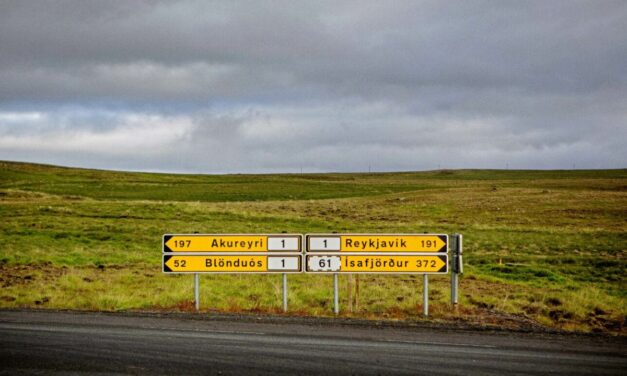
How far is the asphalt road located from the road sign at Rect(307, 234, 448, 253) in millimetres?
2755

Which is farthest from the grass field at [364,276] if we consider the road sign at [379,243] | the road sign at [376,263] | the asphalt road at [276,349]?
the asphalt road at [276,349]

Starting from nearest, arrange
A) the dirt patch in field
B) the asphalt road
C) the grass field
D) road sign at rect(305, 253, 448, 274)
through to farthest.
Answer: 1. the asphalt road
2. road sign at rect(305, 253, 448, 274)
3. the grass field
4. the dirt patch in field

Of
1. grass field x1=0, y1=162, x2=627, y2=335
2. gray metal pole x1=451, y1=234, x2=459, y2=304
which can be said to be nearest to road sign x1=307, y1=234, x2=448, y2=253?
gray metal pole x1=451, y1=234, x2=459, y2=304

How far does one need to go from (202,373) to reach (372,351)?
283cm

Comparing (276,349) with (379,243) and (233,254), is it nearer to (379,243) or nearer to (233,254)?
(233,254)

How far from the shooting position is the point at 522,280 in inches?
948

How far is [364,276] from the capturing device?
70.7ft

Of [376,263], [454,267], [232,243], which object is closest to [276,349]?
[376,263]

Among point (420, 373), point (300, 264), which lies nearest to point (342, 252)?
point (300, 264)

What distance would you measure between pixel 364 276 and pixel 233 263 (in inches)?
299

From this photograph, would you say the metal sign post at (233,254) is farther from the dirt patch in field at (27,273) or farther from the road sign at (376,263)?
the dirt patch in field at (27,273)

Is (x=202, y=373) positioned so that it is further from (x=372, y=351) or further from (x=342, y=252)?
(x=342, y=252)

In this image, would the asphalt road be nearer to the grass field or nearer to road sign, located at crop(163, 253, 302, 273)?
the grass field

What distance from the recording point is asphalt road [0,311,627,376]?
8.28m
